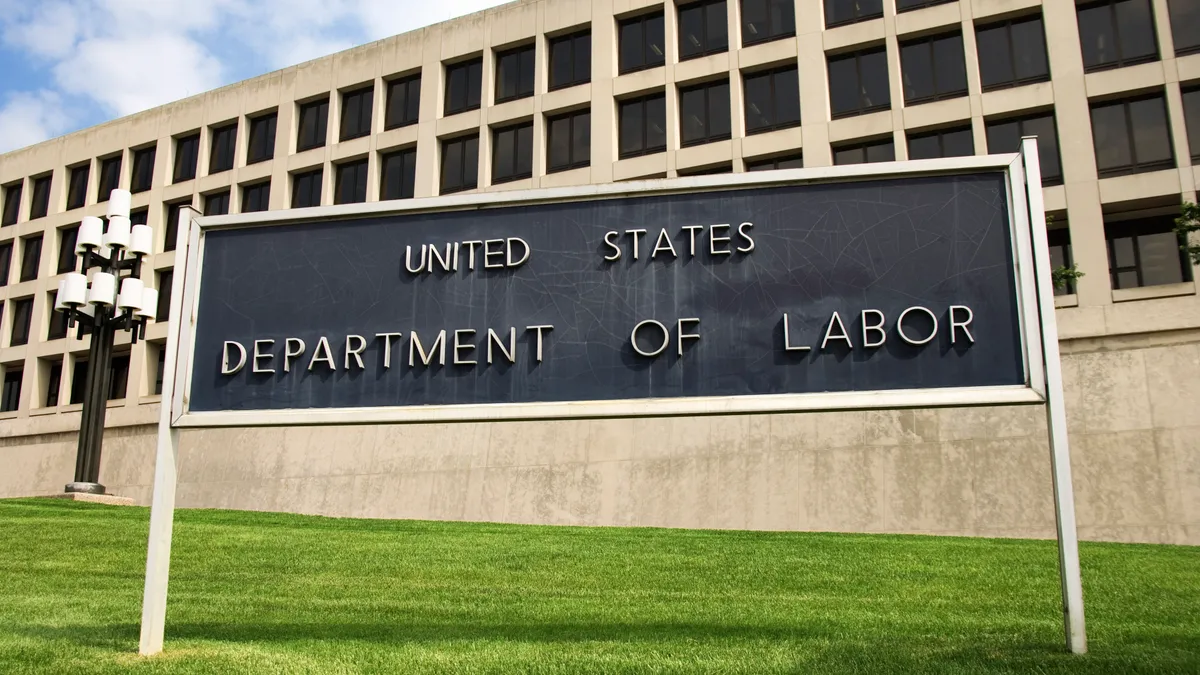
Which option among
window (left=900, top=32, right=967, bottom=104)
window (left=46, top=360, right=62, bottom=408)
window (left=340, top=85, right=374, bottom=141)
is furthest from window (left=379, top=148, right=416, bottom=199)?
window (left=900, top=32, right=967, bottom=104)

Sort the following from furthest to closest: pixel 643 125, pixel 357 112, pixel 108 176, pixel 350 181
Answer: pixel 108 176, pixel 357 112, pixel 350 181, pixel 643 125

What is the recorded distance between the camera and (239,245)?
7.70m

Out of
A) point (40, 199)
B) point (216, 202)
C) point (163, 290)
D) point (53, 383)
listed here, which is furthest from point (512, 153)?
point (40, 199)

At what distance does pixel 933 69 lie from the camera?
3050 cm

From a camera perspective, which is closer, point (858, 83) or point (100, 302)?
point (100, 302)

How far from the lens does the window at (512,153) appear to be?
3541 cm

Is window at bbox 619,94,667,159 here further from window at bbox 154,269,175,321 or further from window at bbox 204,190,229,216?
window at bbox 154,269,175,321

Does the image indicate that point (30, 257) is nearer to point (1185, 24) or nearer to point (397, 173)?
point (397, 173)

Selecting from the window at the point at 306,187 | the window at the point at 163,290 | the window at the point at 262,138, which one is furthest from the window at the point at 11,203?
the window at the point at 306,187

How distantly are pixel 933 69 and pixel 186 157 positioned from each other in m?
29.9

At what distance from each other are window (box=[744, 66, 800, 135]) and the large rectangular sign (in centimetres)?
2579

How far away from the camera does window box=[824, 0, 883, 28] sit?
31.4 m

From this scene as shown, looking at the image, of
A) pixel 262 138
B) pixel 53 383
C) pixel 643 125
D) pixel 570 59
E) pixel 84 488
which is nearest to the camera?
pixel 84 488

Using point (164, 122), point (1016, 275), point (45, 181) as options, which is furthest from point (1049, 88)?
point (45, 181)
